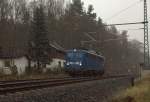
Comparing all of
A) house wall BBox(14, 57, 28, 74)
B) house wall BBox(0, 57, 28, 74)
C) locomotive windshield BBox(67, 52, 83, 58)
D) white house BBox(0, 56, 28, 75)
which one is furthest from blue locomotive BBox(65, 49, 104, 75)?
house wall BBox(14, 57, 28, 74)

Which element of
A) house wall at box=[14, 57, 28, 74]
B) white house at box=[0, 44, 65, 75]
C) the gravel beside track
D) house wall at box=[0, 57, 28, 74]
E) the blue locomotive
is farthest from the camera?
house wall at box=[14, 57, 28, 74]

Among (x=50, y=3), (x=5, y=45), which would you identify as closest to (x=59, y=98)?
(x=5, y=45)

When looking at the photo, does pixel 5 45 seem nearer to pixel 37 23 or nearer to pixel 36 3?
pixel 37 23

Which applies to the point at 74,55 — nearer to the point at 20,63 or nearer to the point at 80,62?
the point at 80,62

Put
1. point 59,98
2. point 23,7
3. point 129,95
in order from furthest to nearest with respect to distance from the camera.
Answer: point 23,7
point 129,95
point 59,98

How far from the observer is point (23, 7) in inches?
3317

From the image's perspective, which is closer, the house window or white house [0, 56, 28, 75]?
the house window

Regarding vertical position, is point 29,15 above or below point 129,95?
above

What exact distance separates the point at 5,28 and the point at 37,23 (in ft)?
Answer: 67.5

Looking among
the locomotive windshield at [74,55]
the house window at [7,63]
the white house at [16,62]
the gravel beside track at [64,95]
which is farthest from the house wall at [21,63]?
the gravel beside track at [64,95]

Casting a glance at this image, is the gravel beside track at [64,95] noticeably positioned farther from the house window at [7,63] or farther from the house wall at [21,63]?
the house wall at [21,63]

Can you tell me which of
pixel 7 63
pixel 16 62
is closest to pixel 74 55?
pixel 7 63

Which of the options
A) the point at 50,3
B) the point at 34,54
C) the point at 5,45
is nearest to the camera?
the point at 34,54

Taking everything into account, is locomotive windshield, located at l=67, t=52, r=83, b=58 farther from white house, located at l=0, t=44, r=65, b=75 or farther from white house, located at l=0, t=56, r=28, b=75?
white house, located at l=0, t=56, r=28, b=75
